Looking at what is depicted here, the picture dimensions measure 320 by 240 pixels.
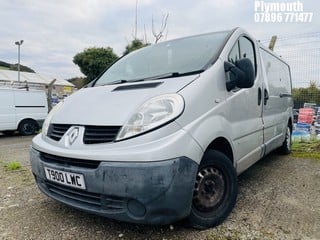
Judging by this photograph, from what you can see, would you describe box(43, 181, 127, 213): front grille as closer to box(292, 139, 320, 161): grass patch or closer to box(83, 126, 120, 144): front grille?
box(83, 126, 120, 144): front grille

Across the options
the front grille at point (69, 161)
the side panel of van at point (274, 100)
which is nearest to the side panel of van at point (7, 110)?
the front grille at point (69, 161)

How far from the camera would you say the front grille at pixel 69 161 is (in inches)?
75.3

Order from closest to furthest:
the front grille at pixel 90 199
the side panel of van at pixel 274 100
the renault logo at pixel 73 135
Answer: the front grille at pixel 90 199 < the renault logo at pixel 73 135 < the side panel of van at pixel 274 100

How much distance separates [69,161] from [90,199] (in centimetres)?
31

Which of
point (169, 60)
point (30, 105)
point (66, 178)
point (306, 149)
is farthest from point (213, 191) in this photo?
point (30, 105)

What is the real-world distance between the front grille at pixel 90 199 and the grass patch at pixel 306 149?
4137mm

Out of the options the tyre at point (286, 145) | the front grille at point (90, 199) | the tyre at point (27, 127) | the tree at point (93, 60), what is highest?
the tree at point (93, 60)

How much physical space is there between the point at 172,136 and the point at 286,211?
144 cm

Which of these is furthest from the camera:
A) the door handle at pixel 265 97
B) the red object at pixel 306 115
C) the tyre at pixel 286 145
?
the red object at pixel 306 115

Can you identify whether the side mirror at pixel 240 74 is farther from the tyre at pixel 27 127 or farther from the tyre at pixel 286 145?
the tyre at pixel 27 127

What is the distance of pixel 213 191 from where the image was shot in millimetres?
2264

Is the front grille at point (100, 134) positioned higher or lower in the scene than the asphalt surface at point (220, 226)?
higher

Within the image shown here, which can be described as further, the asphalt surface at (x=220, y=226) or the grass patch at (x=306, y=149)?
the grass patch at (x=306, y=149)

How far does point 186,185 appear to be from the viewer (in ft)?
6.12
